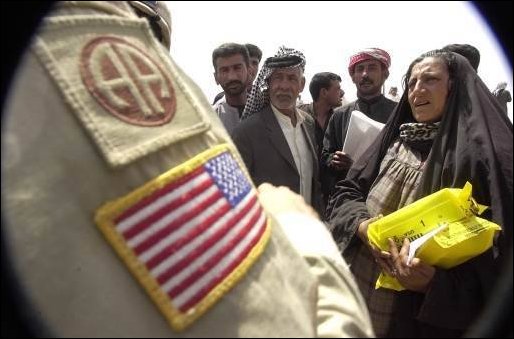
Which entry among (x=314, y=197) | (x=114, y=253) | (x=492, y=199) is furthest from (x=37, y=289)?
(x=314, y=197)

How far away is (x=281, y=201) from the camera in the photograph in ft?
3.05

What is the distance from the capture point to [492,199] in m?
2.05

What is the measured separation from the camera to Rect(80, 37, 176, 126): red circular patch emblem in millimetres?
618

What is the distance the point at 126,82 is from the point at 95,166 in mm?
129

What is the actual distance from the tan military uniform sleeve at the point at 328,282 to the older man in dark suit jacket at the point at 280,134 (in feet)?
7.73

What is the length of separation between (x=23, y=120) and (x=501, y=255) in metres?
2.06

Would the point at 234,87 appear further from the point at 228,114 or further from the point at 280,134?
the point at 280,134

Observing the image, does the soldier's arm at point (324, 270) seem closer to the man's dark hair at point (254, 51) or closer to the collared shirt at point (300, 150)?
the collared shirt at point (300, 150)

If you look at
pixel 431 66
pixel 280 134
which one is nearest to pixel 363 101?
pixel 280 134

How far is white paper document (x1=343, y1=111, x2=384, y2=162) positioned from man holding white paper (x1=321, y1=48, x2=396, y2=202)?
371mm

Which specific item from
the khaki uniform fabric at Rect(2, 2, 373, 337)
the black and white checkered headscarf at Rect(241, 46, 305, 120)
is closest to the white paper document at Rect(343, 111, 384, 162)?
the black and white checkered headscarf at Rect(241, 46, 305, 120)

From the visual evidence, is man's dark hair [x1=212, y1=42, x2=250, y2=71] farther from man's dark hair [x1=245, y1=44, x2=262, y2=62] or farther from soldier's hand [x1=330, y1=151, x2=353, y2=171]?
soldier's hand [x1=330, y1=151, x2=353, y2=171]

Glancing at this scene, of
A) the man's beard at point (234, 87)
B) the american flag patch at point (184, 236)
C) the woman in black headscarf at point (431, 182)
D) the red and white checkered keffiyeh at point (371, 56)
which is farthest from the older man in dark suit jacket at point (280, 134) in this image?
the american flag patch at point (184, 236)

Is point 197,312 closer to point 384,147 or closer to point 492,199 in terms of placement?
point 492,199
